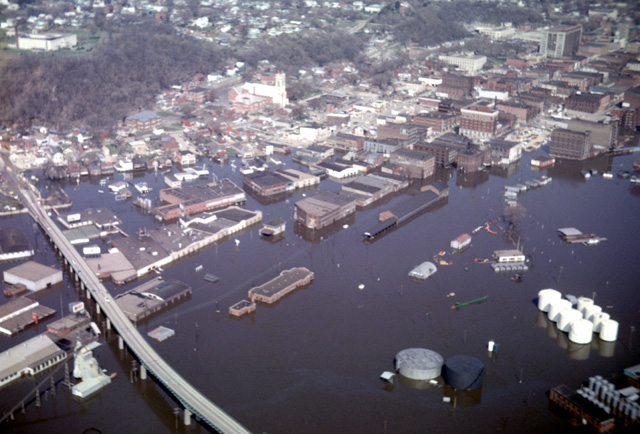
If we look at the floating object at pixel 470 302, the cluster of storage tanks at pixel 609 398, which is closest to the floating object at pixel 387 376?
the floating object at pixel 470 302

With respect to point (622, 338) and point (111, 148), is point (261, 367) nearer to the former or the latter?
point (622, 338)

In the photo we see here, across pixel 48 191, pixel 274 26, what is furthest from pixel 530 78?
pixel 48 191

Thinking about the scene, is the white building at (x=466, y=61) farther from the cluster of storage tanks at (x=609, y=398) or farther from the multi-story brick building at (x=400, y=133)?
the cluster of storage tanks at (x=609, y=398)

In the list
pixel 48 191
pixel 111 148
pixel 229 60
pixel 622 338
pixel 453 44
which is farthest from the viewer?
pixel 453 44

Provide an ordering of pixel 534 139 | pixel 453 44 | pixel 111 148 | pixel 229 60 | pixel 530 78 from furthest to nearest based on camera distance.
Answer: pixel 453 44 → pixel 229 60 → pixel 530 78 → pixel 534 139 → pixel 111 148

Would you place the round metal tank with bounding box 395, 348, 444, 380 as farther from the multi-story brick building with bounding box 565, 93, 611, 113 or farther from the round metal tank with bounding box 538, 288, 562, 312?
the multi-story brick building with bounding box 565, 93, 611, 113

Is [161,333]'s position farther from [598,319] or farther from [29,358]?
[598,319]

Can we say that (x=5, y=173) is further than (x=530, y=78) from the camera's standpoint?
No

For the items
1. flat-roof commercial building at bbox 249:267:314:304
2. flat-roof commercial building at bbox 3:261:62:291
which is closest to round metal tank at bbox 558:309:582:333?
flat-roof commercial building at bbox 249:267:314:304
